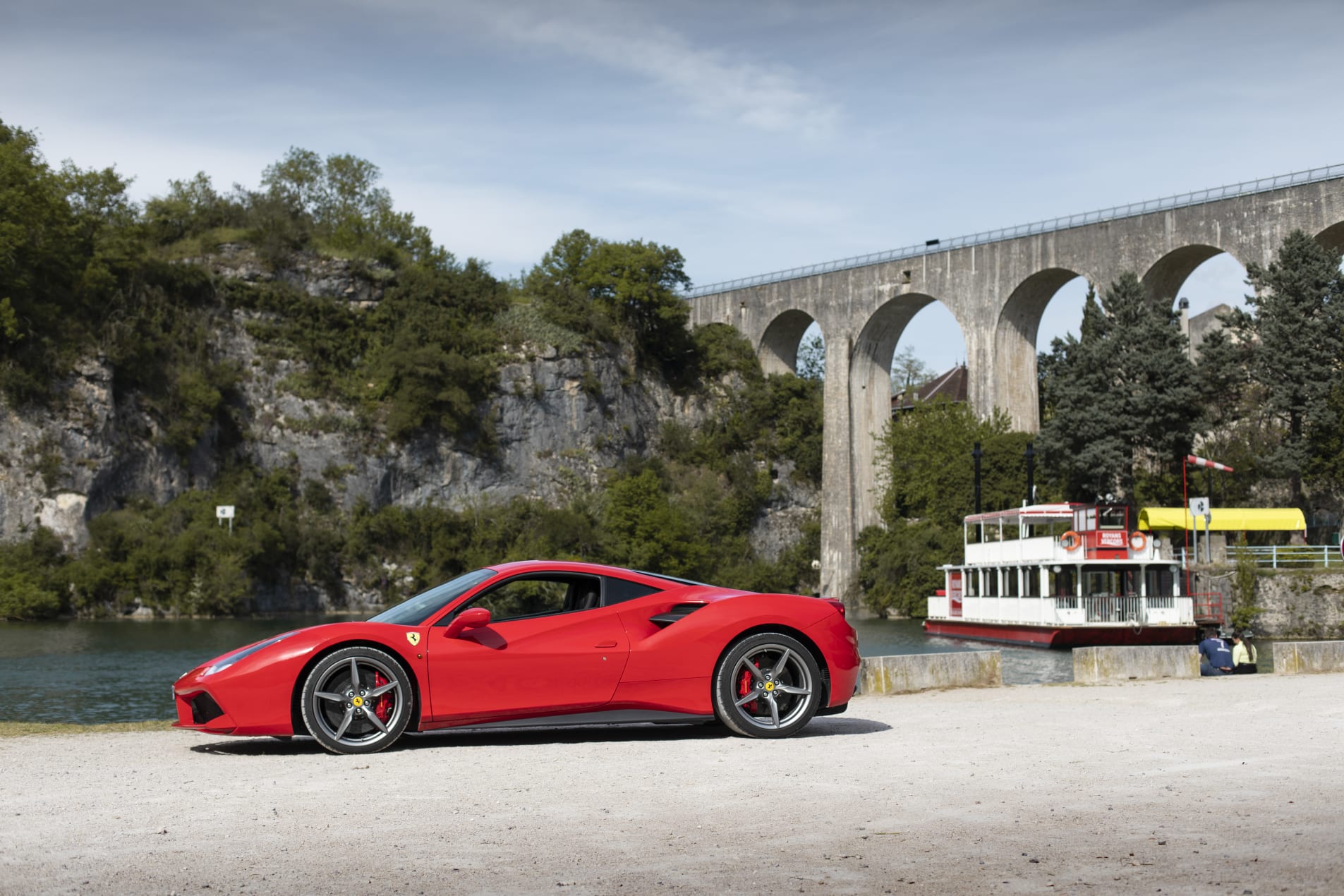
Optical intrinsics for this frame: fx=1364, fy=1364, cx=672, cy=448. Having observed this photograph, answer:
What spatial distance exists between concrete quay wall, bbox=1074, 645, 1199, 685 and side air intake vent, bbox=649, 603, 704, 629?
20.9ft

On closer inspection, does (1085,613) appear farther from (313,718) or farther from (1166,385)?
(313,718)

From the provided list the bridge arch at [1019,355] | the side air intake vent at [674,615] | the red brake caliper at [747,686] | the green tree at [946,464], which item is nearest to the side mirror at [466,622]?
the side air intake vent at [674,615]

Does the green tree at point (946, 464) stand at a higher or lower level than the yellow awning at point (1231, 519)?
higher

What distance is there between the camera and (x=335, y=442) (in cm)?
6712

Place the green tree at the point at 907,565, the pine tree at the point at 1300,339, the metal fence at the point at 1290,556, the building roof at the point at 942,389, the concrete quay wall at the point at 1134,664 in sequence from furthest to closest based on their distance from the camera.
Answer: the building roof at the point at 942,389 < the green tree at the point at 907,565 < the pine tree at the point at 1300,339 < the metal fence at the point at 1290,556 < the concrete quay wall at the point at 1134,664

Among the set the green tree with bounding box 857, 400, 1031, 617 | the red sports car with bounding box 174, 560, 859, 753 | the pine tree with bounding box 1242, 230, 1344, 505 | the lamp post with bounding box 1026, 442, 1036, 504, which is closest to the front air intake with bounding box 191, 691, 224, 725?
the red sports car with bounding box 174, 560, 859, 753

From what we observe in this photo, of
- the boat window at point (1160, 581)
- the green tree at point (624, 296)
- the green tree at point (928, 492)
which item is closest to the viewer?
the boat window at point (1160, 581)

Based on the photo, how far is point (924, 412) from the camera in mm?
67812

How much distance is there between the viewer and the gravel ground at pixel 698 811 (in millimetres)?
5133

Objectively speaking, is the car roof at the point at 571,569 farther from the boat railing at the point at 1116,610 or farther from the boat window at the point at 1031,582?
the boat window at the point at 1031,582

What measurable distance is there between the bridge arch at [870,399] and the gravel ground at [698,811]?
5840 cm

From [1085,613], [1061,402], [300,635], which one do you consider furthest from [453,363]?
[300,635]

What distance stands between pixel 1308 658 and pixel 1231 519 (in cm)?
3465

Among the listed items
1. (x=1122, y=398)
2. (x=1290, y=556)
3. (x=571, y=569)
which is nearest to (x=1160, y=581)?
(x=1290, y=556)
